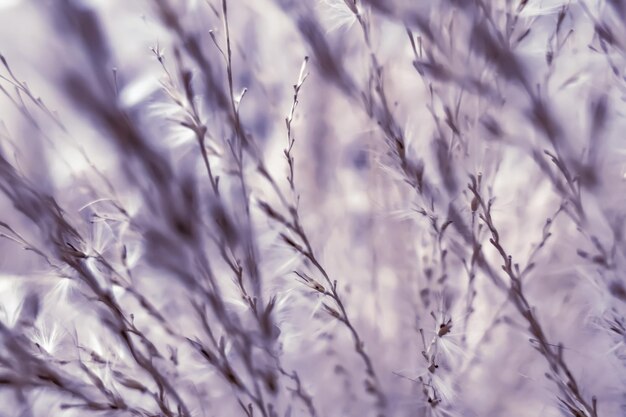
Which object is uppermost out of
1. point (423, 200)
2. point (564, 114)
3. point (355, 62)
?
point (355, 62)

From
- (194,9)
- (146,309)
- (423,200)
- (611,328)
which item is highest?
(194,9)

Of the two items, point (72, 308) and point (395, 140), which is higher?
point (395, 140)

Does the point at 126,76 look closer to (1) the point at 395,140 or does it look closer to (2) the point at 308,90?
(2) the point at 308,90

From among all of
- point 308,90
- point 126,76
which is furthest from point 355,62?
point 126,76

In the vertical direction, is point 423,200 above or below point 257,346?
above

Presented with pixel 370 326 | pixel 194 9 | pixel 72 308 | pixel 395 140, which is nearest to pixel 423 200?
pixel 395 140

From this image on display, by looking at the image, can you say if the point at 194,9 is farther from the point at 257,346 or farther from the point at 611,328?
the point at 611,328
